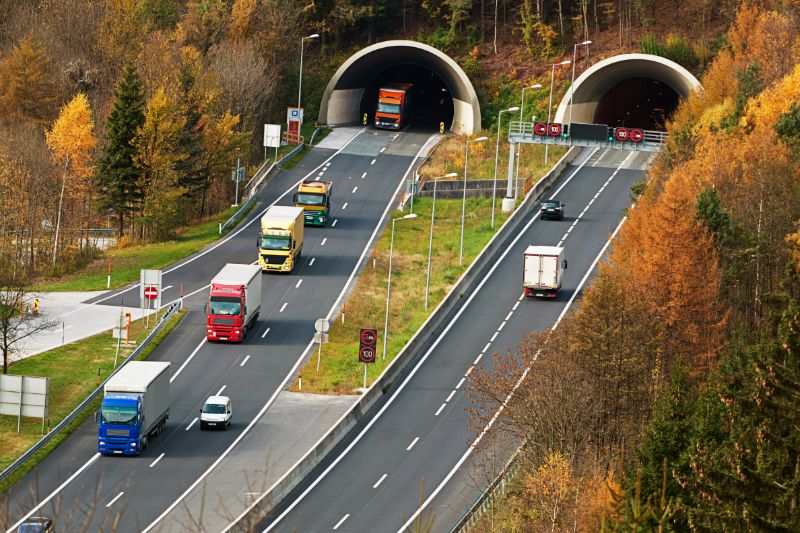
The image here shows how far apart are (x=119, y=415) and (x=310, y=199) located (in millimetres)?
35689

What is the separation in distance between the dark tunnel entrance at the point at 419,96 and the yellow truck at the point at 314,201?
31.4m

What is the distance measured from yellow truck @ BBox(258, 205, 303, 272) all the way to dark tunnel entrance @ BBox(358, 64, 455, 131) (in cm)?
4156

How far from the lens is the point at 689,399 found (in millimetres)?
50719

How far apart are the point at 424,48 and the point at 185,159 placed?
29.3m

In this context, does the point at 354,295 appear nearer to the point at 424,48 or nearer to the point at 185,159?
the point at 185,159

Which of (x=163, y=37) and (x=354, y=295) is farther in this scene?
(x=163, y=37)

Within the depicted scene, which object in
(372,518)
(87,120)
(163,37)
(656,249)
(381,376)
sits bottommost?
(372,518)

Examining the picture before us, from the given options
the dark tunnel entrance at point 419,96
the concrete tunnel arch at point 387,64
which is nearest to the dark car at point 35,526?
the concrete tunnel arch at point 387,64

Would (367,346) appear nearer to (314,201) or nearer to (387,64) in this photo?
(314,201)

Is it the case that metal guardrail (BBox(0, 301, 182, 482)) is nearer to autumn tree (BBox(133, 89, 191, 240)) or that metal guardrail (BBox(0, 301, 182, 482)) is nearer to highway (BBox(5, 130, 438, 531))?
highway (BBox(5, 130, 438, 531))

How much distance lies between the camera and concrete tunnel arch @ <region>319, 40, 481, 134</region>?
113812 millimetres

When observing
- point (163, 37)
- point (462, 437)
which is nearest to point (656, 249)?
point (462, 437)

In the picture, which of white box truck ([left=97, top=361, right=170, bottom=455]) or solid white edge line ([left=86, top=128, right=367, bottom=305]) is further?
solid white edge line ([left=86, top=128, right=367, bottom=305])

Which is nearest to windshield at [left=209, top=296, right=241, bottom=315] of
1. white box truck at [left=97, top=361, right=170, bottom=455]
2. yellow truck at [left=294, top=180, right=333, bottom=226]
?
white box truck at [left=97, top=361, right=170, bottom=455]
